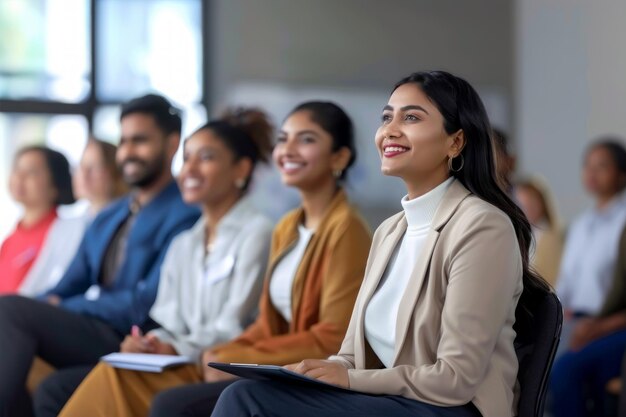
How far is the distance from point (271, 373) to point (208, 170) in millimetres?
1529

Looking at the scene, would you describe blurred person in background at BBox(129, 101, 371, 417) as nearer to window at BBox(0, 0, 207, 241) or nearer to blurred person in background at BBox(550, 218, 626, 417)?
blurred person in background at BBox(550, 218, 626, 417)

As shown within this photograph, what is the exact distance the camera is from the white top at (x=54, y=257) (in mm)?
4254

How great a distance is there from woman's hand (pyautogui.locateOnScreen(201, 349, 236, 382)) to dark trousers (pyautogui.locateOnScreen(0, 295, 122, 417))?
0.57m

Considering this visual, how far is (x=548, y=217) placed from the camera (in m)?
5.77

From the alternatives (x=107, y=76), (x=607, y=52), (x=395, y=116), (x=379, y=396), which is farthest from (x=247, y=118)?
(x=607, y=52)

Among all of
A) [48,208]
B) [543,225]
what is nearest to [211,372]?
[48,208]

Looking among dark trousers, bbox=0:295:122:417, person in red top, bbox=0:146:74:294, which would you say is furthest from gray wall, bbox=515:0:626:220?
dark trousers, bbox=0:295:122:417

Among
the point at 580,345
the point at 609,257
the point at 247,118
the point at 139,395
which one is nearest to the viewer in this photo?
the point at 139,395

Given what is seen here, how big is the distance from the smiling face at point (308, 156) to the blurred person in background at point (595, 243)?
2.00m

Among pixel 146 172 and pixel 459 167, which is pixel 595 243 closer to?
pixel 146 172

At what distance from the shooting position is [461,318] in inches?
75.8

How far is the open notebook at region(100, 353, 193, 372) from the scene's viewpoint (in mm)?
2750

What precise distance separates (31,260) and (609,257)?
103 inches

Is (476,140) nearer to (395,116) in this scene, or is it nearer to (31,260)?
(395,116)
